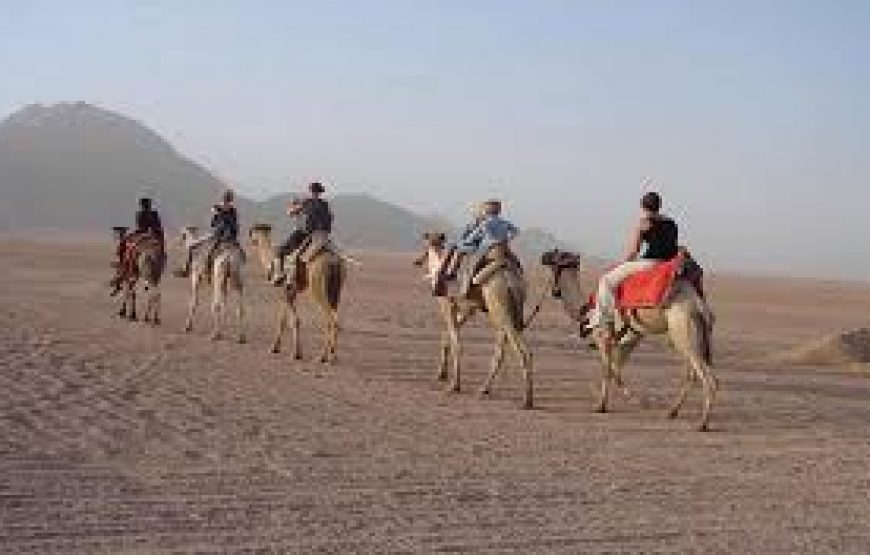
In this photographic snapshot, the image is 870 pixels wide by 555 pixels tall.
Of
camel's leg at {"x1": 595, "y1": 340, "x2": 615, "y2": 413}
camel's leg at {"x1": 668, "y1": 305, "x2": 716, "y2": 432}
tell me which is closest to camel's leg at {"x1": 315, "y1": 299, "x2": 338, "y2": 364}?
camel's leg at {"x1": 595, "y1": 340, "x2": 615, "y2": 413}

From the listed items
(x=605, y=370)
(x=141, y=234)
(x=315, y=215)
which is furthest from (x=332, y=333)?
(x=141, y=234)

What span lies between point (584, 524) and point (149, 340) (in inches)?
509

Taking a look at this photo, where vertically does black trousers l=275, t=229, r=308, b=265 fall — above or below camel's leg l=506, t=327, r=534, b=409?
above

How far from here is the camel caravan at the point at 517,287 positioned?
15.1 m

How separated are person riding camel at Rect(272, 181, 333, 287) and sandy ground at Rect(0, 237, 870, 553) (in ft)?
5.17

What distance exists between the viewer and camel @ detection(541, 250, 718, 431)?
1490cm

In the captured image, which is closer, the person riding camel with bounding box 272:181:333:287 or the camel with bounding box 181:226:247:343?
the person riding camel with bounding box 272:181:333:287

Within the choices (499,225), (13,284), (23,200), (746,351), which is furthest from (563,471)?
(23,200)

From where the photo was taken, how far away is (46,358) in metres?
17.8

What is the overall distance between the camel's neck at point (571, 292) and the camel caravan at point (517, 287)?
12mm

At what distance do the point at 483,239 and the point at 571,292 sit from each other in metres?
1.29

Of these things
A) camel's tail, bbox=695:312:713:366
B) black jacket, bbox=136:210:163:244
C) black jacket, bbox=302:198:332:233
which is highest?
black jacket, bbox=302:198:332:233

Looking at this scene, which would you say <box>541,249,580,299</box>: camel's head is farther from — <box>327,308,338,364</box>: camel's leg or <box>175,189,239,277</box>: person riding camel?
<box>175,189,239,277</box>: person riding camel

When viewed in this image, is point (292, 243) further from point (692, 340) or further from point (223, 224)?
point (692, 340)
